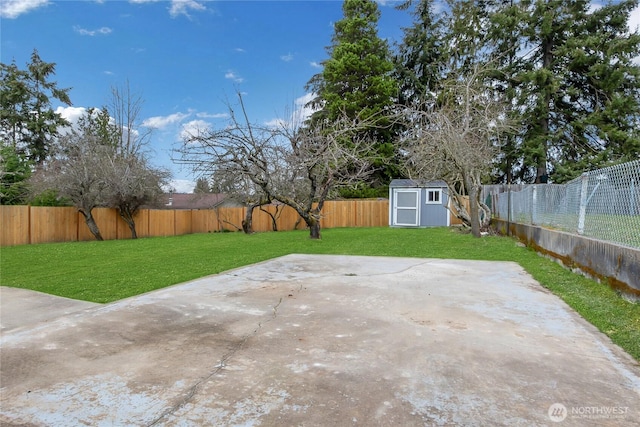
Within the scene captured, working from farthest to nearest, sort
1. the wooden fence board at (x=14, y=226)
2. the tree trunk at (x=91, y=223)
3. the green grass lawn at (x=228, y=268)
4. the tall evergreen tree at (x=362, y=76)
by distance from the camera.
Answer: the tall evergreen tree at (x=362, y=76), the tree trunk at (x=91, y=223), the wooden fence board at (x=14, y=226), the green grass lawn at (x=228, y=268)

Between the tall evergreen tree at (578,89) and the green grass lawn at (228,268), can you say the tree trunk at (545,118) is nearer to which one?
the tall evergreen tree at (578,89)

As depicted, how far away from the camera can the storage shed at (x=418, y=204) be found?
18.0 meters

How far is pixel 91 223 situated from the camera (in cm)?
1432

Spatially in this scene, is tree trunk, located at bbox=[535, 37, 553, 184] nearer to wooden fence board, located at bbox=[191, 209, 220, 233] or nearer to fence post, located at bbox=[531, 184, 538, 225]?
fence post, located at bbox=[531, 184, 538, 225]

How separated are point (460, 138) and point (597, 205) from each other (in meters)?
5.25

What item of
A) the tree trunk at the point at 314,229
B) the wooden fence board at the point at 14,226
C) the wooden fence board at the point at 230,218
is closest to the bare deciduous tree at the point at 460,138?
the tree trunk at the point at 314,229

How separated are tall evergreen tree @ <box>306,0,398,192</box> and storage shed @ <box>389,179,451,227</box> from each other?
3.80 meters

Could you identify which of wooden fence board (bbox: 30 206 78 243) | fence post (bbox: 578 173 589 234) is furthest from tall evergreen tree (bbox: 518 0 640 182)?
wooden fence board (bbox: 30 206 78 243)

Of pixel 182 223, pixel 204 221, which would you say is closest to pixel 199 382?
pixel 182 223

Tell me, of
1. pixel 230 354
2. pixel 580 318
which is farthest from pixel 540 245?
pixel 230 354

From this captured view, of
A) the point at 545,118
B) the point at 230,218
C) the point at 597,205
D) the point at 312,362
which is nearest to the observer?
the point at 312,362

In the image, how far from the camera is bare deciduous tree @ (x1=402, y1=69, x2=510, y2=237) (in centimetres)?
1033

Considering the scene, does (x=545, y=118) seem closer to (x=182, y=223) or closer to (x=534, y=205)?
(x=534, y=205)

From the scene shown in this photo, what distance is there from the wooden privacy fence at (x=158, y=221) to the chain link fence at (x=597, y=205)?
774 cm
